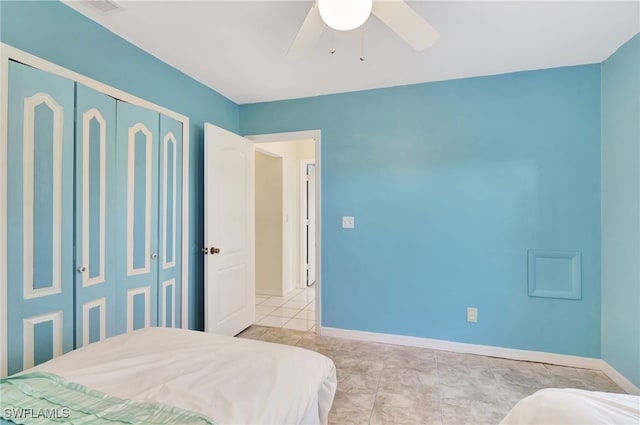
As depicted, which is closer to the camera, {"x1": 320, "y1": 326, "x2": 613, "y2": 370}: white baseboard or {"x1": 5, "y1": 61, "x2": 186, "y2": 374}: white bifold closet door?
{"x1": 5, "y1": 61, "x2": 186, "y2": 374}: white bifold closet door

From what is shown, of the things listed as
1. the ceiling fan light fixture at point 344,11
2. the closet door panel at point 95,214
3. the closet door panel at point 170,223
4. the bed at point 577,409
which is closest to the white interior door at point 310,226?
the closet door panel at point 170,223

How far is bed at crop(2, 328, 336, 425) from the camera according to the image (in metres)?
0.94

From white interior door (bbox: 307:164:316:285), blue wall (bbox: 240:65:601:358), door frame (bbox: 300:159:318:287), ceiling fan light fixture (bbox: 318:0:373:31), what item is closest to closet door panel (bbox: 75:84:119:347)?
ceiling fan light fixture (bbox: 318:0:373:31)

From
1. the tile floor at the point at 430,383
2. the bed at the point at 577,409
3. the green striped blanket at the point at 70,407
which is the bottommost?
the tile floor at the point at 430,383

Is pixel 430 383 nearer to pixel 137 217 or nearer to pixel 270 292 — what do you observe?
pixel 137 217

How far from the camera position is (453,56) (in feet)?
7.36

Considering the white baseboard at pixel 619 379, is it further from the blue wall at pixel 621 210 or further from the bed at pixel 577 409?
the bed at pixel 577 409

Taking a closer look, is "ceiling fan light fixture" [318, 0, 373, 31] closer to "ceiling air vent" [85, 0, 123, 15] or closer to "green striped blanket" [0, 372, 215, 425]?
"ceiling air vent" [85, 0, 123, 15]

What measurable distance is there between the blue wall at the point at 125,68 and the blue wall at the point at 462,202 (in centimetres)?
Result: 96

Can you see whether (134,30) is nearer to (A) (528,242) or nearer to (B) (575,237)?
(A) (528,242)

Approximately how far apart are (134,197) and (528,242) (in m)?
3.08

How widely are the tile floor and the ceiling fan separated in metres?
2.11

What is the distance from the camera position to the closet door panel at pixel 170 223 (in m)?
2.21

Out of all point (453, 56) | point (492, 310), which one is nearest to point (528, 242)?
point (492, 310)
